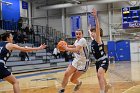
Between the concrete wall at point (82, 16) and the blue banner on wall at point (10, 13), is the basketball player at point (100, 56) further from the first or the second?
the concrete wall at point (82, 16)

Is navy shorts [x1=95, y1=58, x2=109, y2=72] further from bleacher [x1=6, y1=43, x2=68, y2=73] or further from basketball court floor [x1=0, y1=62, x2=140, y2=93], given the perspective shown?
bleacher [x1=6, y1=43, x2=68, y2=73]

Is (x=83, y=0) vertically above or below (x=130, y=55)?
above

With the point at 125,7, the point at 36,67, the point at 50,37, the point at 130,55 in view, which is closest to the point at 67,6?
the point at 50,37

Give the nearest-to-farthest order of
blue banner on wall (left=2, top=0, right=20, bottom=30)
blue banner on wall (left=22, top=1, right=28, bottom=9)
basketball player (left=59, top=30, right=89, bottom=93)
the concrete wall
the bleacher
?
basketball player (left=59, top=30, right=89, bottom=93)
the bleacher
blue banner on wall (left=2, top=0, right=20, bottom=30)
the concrete wall
blue banner on wall (left=22, top=1, right=28, bottom=9)

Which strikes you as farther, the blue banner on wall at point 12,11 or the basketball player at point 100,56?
the blue banner on wall at point 12,11

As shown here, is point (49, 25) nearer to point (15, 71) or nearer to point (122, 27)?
point (122, 27)

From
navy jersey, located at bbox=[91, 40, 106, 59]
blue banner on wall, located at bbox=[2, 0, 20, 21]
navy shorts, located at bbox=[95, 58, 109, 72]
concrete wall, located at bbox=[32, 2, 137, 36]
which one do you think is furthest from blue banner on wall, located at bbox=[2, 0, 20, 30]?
navy shorts, located at bbox=[95, 58, 109, 72]

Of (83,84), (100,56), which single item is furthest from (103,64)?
(83,84)

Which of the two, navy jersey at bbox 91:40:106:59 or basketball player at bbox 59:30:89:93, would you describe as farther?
basketball player at bbox 59:30:89:93

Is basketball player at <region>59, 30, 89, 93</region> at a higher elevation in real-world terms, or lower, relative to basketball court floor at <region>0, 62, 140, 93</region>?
higher

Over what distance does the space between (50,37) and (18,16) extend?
401 cm

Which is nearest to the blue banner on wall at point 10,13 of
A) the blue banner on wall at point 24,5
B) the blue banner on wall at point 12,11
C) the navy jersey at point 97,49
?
the blue banner on wall at point 12,11

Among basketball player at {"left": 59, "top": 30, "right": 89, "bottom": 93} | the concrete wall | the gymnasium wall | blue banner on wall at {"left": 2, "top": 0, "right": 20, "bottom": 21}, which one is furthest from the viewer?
the gymnasium wall

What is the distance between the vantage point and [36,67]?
19875mm
